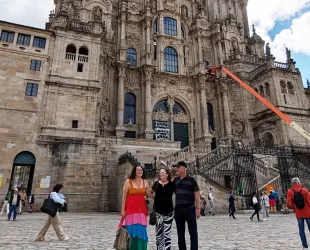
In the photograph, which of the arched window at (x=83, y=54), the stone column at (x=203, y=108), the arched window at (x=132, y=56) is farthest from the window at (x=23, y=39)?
the stone column at (x=203, y=108)

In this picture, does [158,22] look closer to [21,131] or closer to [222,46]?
[222,46]

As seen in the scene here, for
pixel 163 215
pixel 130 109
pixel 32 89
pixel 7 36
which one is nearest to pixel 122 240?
pixel 163 215

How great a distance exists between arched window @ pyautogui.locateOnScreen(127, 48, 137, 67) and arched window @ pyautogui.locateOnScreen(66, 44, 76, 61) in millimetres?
9023

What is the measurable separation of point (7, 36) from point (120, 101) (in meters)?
11.8

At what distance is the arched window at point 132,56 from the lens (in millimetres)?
31562

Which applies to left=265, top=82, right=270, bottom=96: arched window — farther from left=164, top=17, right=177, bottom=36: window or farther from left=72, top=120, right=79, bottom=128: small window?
left=72, top=120, right=79, bottom=128: small window

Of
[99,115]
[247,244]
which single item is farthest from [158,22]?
[247,244]

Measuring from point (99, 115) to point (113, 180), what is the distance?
305 inches

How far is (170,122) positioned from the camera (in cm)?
3050

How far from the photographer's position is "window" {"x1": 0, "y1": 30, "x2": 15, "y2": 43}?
2089cm

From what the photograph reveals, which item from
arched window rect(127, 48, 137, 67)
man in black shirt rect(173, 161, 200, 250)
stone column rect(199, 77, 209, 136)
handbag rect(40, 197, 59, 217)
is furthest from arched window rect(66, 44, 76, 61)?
man in black shirt rect(173, 161, 200, 250)

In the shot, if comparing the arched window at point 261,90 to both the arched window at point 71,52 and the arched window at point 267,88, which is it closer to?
the arched window at point 267,88

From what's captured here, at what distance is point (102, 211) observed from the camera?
63.0ft

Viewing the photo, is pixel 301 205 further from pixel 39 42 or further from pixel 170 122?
pixel 170 122
